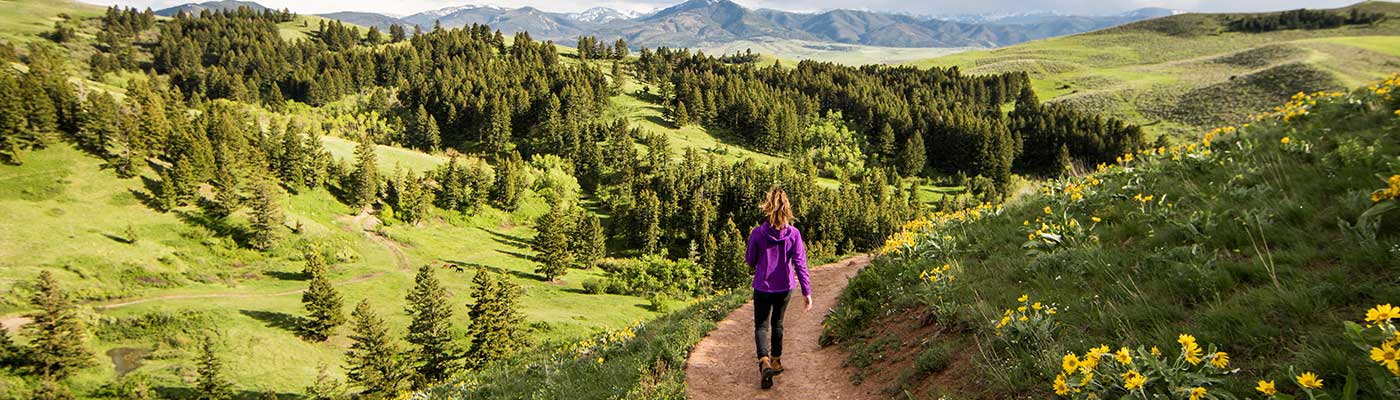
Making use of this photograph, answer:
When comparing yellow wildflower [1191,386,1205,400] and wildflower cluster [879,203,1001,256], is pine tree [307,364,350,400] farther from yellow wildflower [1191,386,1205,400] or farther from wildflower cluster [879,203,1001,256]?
yellow wildflower [1191,386,1205,400]

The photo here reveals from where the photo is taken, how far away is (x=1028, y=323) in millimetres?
6199

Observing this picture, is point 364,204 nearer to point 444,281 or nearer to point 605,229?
point 444,281

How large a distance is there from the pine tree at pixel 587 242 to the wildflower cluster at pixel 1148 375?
78344 millimetres

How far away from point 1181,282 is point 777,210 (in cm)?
464

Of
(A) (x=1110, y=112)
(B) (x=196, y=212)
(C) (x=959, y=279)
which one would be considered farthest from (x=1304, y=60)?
(B) (x=196, y=212)

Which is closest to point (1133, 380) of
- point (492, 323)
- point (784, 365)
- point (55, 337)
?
point (784, 365)

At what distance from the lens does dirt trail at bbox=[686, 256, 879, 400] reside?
8.66m

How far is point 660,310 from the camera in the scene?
60.5 metres

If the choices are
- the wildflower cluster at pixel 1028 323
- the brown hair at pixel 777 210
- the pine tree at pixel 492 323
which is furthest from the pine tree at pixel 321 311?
the wildflower cluster at pixel 1028 323

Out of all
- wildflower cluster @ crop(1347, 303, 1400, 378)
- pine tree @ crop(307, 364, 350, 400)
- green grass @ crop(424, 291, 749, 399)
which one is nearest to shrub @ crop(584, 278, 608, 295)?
pine tree @ crop(307, 364, 350, 400)

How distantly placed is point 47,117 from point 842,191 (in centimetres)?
10663

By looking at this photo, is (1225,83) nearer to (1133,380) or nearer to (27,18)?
(1133,380)

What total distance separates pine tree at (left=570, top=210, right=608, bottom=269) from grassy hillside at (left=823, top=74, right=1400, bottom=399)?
71.3m

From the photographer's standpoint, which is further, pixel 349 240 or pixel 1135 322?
pixel 349 240
